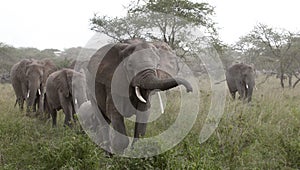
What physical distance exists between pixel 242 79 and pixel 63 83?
21.7 ft

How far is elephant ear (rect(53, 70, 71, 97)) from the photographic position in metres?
7.81

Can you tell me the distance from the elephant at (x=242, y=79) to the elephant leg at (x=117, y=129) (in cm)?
758

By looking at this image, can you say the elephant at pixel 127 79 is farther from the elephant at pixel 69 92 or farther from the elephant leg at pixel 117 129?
the elephant at pixel 69 92

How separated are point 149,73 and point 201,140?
5.41 feet

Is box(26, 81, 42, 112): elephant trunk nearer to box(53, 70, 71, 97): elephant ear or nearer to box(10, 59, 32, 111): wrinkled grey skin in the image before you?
Answer: box(10, 59, 32, 111): wrinkled grey skin

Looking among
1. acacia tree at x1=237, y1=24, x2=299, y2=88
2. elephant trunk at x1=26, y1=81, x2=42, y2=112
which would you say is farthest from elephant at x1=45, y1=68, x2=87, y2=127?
acacia tree at x1=237, y1=24, x2=299, y2=88

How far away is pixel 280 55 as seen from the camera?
18875 mm

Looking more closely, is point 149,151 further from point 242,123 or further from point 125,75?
point 242,123

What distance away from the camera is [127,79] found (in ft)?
15.0

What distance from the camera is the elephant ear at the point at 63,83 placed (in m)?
7.81

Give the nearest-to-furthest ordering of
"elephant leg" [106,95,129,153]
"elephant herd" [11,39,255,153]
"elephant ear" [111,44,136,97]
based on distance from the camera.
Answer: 1. "elephant herd" [11,39,255,153]
2. "elephant ear" [111,44,136,97]
3. "elephant leg" [106,95,129,153]

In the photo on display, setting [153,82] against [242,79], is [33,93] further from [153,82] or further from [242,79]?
[242,79]

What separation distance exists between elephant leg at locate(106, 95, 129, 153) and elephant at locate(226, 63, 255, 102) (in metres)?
7.58

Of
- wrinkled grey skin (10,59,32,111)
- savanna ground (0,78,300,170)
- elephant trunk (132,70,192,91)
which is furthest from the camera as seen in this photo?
wrinkled grey skin (10,59,32,111)
